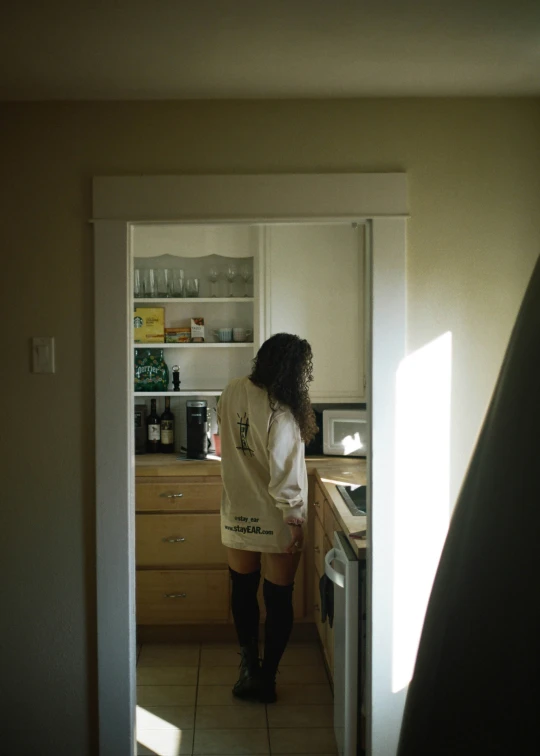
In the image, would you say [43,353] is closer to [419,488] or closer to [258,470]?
[258,470]

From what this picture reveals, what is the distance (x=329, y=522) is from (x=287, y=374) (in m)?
0.75

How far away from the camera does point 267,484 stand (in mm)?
2754

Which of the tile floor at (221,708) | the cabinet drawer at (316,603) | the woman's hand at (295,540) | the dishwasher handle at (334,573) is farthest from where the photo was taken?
the cabinet drawer at (316,603)

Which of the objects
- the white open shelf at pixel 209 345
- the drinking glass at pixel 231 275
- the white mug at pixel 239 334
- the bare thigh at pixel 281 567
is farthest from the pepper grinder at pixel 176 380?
the bare thigh at pixel 281 567

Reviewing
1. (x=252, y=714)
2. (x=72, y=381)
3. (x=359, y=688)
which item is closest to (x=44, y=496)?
(x=72, y=381)

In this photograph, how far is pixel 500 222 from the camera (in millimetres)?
2066

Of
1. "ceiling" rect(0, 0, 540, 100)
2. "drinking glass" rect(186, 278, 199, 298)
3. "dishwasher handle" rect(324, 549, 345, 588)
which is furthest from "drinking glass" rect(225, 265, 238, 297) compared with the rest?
"dishwasher handle" rect(324, 549, 345, 588)

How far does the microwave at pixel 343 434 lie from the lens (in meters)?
3.69

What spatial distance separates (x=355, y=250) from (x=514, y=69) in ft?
5.98

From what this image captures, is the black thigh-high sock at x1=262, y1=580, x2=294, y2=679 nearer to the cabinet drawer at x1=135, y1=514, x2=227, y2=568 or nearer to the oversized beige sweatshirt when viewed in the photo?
the oversized beige sweatshirt

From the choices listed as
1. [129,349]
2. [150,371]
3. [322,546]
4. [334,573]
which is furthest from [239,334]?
[334,573]

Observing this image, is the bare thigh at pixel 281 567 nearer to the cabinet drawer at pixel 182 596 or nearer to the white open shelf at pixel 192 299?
the cabinet drawer at pixel 182 596

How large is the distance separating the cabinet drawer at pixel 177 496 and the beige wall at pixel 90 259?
1.26 meters

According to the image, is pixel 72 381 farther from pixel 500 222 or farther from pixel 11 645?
pixel 500 222
